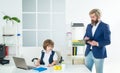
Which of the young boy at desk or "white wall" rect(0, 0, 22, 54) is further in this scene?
"white wall" rect(0, 0, 22, 54)

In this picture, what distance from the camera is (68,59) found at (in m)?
5.66

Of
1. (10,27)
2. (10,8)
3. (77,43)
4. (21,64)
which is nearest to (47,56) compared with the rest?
(21,64)

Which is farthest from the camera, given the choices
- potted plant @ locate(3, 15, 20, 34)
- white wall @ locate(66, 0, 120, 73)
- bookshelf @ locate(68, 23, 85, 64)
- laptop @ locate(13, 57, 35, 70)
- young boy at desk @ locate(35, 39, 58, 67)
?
white wall @ locate(66, 0, 120, 73)

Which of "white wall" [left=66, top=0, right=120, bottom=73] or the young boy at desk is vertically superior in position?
"white wall" [left=66, top=0, right=120, bottom=73]

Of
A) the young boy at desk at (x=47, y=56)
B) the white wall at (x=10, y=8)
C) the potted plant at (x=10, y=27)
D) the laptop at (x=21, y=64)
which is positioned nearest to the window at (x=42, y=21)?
the white wall at (x=10, y=8)

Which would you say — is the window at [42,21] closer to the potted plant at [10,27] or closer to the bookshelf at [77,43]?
the potted plant at [10,27]

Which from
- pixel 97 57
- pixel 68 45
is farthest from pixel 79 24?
pixel 97 57

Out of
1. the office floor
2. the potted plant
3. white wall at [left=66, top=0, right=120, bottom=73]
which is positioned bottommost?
the office floor

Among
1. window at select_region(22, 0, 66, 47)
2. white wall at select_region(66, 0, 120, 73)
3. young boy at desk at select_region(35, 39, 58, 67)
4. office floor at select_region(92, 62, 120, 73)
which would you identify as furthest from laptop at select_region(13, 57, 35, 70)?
office floor at select_region(92, 62, 120, 73)

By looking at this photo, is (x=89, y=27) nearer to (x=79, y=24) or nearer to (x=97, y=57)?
(x=97, y=57)

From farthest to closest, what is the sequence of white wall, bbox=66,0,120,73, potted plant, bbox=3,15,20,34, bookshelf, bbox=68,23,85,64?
white wall, bbox=66,0,120,73, potted plant, bbox=3,15,20,34, bookshelf, bbox=68,23,85,64

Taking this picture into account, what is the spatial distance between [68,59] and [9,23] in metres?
1.46

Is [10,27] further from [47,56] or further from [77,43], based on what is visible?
[77,43]

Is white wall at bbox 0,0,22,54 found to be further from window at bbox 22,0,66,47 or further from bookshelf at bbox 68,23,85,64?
bookshelf at bbox 68,23,85,64
